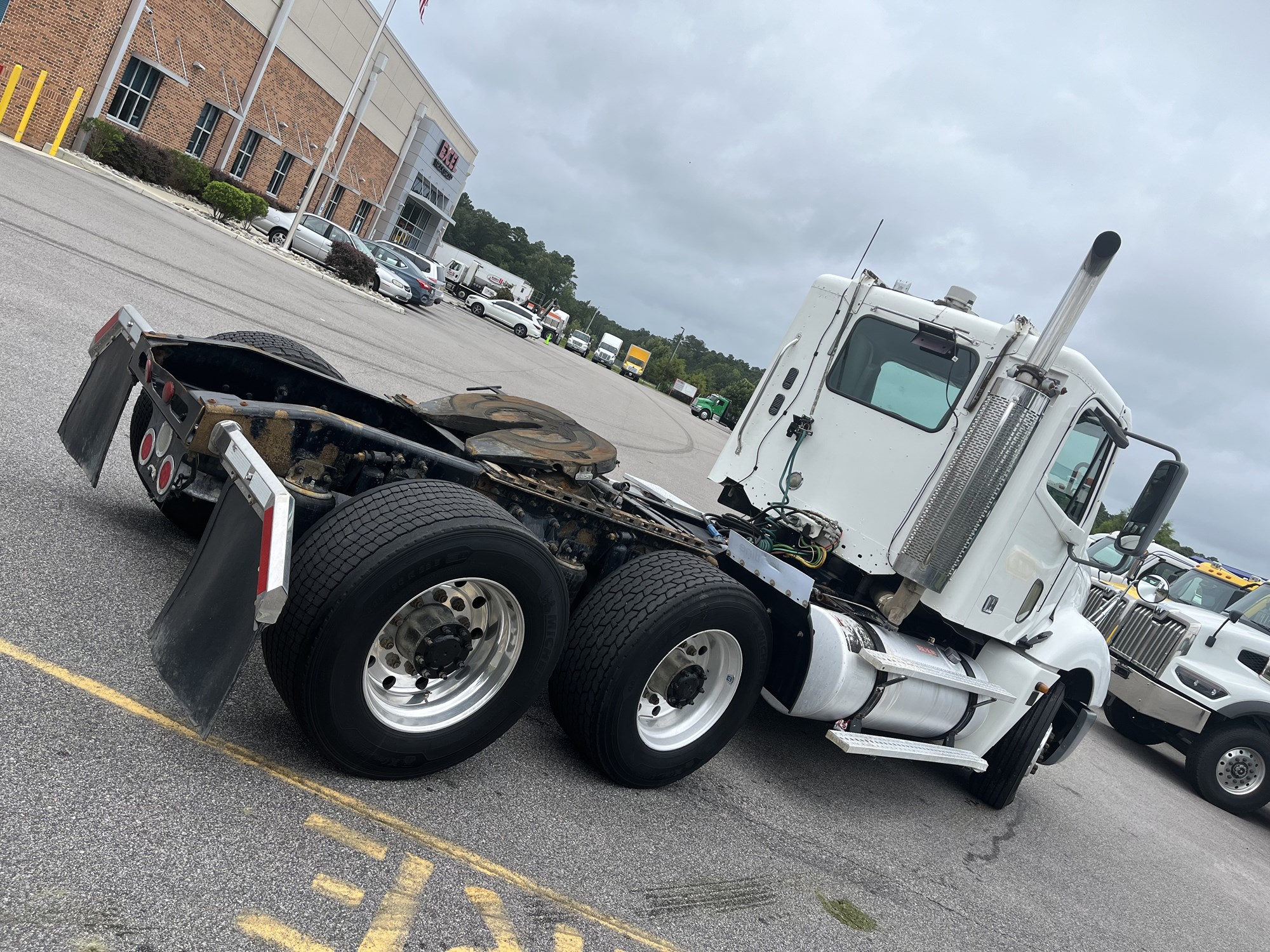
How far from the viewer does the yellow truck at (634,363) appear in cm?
6612

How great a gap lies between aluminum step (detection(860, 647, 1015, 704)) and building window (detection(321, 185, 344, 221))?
134 ft

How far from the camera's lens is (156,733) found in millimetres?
3039

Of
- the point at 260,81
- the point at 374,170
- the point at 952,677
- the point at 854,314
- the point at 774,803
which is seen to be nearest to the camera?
the point at 774,803

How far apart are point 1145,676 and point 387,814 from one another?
362 inches

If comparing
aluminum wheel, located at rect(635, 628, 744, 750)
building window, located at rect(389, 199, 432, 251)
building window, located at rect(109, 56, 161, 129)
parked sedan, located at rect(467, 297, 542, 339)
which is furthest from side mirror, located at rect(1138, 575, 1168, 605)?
building window, located at rect(389, 199, 432, 251)

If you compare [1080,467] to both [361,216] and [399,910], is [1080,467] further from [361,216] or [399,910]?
[361,216]

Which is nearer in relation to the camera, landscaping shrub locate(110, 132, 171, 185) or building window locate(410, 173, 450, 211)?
landscaping shrub locate(110, 132, 171, 185)

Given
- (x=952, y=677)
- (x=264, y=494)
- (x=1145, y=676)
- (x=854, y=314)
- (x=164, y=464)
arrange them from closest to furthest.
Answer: (x=264, y=494) < (x=164, y=464) < (x=952, y=677) < (x=854, y=314) < (x=1145, y=676)

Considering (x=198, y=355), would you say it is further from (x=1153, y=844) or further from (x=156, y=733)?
(x=1153, y=844)

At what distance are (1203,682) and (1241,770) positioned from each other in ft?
3.12

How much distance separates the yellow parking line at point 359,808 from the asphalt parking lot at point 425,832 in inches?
0.4

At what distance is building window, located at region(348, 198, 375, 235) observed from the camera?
44719 mm

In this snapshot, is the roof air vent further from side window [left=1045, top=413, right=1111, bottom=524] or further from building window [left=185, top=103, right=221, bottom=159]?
building window [left=185, top=103, right=221, bottom=159]

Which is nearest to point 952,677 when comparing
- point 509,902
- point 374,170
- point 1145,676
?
point 509,902
